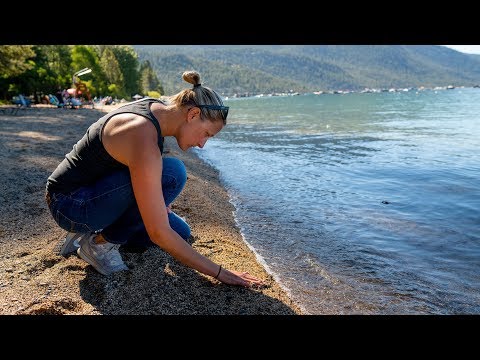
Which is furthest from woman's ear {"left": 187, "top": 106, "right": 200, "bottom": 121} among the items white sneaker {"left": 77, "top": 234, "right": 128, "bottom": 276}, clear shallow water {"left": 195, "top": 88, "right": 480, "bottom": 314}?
clear shallow water {"left": 195, "top": 88, "right": 480, "bottom": 314}

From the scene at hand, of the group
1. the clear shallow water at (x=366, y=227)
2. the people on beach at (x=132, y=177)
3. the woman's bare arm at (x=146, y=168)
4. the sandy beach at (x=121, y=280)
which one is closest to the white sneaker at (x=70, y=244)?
the sandy beach at (x=121, y=280)

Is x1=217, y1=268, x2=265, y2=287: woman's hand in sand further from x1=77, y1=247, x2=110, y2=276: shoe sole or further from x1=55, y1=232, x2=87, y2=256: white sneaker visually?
x1=55, y1=232, x2=87, y2=256: white sneaker

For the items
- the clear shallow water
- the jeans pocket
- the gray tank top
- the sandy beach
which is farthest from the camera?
the clear shallow water

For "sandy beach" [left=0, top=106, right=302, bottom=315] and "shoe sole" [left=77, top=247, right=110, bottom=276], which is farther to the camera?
"shoe sole" [left=77, top=247, right=110, bottom=276]

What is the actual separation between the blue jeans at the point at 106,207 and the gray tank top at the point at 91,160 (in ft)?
0.17

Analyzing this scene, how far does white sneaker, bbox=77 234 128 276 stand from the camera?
9.78 feet

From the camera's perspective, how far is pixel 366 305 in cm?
328

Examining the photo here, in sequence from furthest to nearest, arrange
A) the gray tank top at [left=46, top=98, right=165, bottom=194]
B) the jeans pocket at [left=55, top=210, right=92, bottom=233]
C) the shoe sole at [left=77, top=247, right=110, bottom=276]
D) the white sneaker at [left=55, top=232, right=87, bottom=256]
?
1. the white sneaker at [left=55, top=232, right=87, bottom=256]
2. the shoe sole at [left=77, top=247, right=110, bottom=276]
3. the jeans pocket at [left=55, top=210, right=92, bottom=233]
4. the gray tank top at [left=46, top=98, right=165, bottom=194]

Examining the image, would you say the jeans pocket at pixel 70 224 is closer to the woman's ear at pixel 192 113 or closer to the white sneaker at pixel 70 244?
the white sneaker at pixel 70 244

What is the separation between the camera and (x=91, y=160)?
8.27 ft

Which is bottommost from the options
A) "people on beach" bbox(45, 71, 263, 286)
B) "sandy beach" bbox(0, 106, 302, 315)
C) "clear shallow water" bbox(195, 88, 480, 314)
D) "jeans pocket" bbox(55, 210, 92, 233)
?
"clear shallow water" bbox(195, 88, 480, 314)

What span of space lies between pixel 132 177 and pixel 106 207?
1.96 feet
